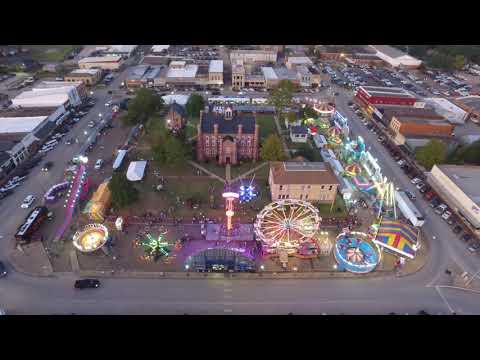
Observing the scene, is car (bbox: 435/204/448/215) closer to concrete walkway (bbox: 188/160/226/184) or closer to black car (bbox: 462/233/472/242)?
black car (bbox: 462/233/472/242)

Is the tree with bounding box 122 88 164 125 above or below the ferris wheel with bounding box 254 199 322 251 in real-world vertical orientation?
above

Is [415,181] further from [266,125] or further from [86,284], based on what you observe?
[86,284]

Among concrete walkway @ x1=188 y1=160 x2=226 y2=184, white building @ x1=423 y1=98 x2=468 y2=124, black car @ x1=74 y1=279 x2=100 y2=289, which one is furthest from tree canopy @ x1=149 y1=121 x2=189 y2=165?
white building @ x1=423 y1=98 x2=468 y2=124

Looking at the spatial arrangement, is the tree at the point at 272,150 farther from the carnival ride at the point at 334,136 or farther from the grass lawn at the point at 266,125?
the carnival ride at the point at 334,136

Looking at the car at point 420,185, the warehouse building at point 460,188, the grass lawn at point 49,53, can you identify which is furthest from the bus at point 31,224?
the grass lawn at point 49,53

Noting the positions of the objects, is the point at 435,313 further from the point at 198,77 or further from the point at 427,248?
the point at 198,77

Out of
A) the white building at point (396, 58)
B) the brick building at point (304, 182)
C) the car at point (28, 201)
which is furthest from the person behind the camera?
the white building at point (396, 58)
